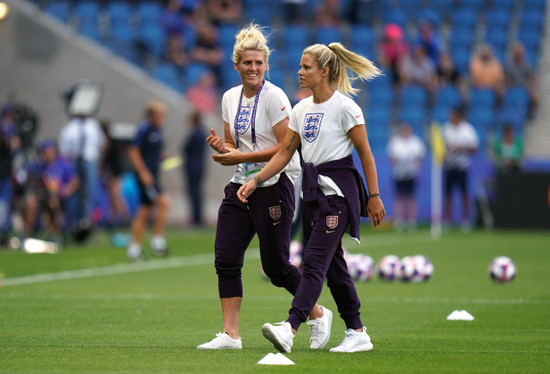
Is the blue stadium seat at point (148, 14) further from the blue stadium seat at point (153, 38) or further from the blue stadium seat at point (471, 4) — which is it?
the blue stadium seat at point (471, 4)

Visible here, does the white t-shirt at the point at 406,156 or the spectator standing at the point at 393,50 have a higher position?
the spectator standing at the point at 393,50

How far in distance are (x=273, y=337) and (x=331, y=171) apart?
1.24 meters

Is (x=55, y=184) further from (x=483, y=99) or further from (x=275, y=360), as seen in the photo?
(x=275, y=360)

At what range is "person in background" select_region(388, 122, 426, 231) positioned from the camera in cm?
2653

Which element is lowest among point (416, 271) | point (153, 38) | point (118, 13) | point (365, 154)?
point (416, 271)

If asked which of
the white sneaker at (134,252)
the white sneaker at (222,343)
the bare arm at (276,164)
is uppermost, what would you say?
the bare arm at (276,164)

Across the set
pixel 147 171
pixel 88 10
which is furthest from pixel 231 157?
pixel 88 10

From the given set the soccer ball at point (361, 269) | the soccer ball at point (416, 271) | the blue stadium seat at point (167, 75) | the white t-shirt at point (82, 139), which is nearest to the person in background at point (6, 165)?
the white t-shirt at point (82, 139)

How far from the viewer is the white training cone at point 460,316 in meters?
10.4

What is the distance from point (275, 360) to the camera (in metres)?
7.41

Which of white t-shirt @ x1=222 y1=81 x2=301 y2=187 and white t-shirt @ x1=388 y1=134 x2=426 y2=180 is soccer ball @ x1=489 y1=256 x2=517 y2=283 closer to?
white t-shirt @ x1=222 y1=81 x2=301 y2=187

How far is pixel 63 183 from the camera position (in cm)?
2319

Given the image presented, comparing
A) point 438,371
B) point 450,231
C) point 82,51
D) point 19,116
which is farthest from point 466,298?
point 82,51

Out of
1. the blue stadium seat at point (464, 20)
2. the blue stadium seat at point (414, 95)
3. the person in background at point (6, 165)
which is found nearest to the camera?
the person in background at point (6, 165)
